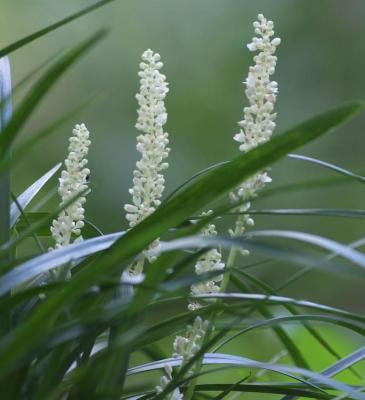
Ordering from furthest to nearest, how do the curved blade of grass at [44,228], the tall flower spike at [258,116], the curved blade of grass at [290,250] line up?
the curved blade of grass at [44,228] < the tall flower spike at [258,116] < the curved blade of grass at [290,250]

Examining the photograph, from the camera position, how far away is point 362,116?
5.37 ft

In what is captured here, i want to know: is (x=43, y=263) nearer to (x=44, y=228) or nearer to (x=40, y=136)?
(x=40, y=136)

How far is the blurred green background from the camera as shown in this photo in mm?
1606

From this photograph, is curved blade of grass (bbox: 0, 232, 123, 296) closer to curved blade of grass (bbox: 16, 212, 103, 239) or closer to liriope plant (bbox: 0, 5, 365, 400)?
liriope plant (bbox: 0, 5, 365, 400)

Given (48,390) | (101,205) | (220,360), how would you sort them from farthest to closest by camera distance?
(101,205), (220,360), (48,390)

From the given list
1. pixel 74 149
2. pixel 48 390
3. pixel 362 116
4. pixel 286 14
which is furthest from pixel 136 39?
pixel 48 390

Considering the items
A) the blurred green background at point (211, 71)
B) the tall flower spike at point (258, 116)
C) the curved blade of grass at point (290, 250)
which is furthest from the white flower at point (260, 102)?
the blurred green background at point (211, 71)

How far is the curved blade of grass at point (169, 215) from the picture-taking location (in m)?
0.36

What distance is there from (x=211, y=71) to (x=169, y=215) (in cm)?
126

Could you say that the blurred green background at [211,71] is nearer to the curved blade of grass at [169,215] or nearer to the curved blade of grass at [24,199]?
the curved blade of grass at [24,199]

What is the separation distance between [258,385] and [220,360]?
0.12 feet

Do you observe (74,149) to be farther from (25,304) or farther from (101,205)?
(101,205)

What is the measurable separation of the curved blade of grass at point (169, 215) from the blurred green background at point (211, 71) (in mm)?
1173

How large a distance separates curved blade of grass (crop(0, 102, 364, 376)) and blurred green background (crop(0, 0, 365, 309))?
117 cm
